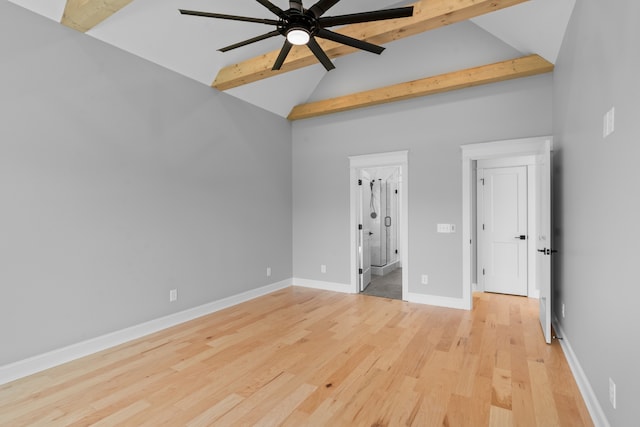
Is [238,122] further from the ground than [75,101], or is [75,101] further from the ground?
[238,122]

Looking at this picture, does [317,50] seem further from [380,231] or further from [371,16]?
[380,231]

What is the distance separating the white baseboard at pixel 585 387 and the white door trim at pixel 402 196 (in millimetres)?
2056

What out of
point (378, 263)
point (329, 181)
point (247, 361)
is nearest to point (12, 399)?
point (247, 361)

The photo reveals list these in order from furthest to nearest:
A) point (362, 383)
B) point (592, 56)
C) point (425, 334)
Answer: point (425, 334) < point (362, 383) < point (592, 56)

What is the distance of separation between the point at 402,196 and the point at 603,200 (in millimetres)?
2974

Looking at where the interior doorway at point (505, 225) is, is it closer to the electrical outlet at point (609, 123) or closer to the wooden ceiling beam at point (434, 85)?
the wooden ceiling beam at point (434, 85)

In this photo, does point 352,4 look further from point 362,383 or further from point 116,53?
point 362,383

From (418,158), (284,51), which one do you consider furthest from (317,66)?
(284,51)

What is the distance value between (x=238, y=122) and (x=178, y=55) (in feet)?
4.00

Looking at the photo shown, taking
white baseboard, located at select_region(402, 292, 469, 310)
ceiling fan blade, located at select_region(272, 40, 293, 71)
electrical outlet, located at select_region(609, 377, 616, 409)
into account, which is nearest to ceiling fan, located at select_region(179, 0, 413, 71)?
ceiling fan blade, located at select_region(272, 40, 293, 71)

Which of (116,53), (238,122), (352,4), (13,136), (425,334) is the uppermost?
(352,4)

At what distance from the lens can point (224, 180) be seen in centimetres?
447

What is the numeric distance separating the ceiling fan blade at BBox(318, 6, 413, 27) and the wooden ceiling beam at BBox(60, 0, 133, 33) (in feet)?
5.49

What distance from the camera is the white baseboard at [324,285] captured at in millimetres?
5293
